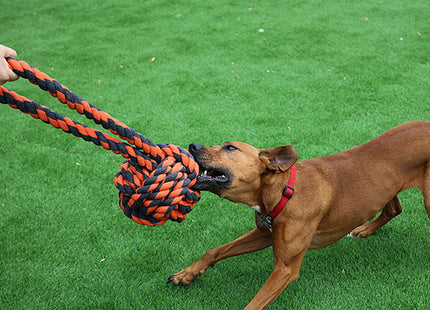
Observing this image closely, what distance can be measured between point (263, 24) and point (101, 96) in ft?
11.4

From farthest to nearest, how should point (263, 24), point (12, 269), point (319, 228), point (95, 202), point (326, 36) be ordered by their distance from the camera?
1. point (263, 24)
2. point (326, 36)
3. point (95, 202)
4. point (12, 269)
5. point (319, 228)

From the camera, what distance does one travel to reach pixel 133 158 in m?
2.33

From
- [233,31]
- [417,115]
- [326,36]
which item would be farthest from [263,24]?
[417,115]

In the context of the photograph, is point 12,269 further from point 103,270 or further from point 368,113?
point 368,113

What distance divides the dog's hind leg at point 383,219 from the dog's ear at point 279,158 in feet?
4.40

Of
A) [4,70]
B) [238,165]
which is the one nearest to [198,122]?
[238,165]

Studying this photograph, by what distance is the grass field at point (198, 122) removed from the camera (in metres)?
3.36

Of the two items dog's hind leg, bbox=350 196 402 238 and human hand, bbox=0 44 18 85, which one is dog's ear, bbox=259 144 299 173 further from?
human hand, bbox=0 44 18 85

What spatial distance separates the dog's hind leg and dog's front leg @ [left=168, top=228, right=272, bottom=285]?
3.17 ft

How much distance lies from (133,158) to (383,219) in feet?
8.09

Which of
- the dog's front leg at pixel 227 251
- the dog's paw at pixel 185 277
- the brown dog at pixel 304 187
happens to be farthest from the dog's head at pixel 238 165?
the dog's paw at pixel 185 277

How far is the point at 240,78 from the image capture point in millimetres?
6430

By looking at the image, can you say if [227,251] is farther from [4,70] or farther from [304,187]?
[4,70]

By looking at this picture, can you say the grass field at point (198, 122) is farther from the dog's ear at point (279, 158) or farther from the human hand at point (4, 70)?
the human hand at point (4, 70)
